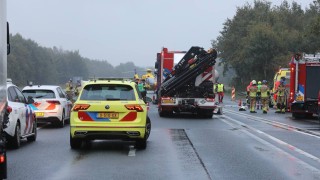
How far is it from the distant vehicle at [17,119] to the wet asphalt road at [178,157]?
30 cm

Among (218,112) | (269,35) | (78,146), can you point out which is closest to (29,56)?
(269,35)

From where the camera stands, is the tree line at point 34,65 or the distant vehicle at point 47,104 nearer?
the distant vehicle at point 47,104

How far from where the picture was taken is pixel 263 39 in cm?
7112

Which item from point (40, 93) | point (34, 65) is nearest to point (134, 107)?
point (40, 93)

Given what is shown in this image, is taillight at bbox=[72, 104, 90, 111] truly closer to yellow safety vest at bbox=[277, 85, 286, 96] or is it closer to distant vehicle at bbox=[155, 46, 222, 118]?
distant vehicle at bbox=[155, 46, 222, 118]

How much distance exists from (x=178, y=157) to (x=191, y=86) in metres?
12.9

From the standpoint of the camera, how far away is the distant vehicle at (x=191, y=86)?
23750 millimetres

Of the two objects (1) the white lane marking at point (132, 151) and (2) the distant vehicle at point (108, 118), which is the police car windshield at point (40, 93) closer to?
(1) the white lane marking at point (132, 151)

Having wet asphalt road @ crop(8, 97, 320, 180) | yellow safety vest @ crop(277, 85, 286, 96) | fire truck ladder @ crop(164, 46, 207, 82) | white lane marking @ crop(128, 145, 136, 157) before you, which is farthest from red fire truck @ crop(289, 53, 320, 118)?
white lane marking @ crop(128, 145, 136, 157)

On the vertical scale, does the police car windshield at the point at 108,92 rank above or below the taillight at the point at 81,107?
above

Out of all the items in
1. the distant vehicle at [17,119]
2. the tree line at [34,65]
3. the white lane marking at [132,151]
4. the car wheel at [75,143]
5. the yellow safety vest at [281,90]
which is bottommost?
the white lane marking at [132,151]

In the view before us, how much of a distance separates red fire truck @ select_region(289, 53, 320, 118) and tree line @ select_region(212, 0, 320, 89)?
1479 inches

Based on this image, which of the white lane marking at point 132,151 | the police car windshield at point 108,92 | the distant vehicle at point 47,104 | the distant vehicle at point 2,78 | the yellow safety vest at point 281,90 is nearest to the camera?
the distant vehicle at point 2,78

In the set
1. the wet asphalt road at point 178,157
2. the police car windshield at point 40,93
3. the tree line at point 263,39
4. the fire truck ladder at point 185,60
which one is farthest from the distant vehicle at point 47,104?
the tree line at point 263,39
